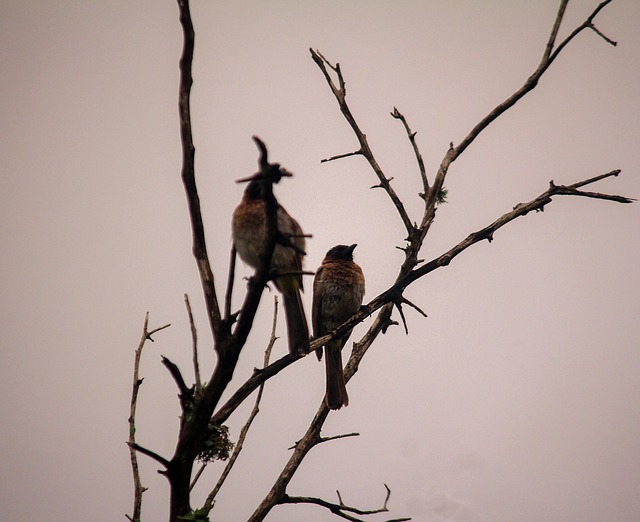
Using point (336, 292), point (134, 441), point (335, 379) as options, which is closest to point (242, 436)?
point (134, 441)

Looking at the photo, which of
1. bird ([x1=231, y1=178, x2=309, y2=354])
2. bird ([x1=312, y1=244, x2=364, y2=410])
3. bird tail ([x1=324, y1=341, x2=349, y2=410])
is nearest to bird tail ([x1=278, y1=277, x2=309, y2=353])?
bird ([x1=231, y1=178, x2=309, y2=354])

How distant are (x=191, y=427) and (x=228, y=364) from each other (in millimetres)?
307

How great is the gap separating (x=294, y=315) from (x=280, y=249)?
0.78 m

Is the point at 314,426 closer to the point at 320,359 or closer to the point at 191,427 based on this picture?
the point at 191,427

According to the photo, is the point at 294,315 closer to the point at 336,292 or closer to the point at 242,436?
the point at 242,436

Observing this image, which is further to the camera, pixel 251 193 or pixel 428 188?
pixel 251 193

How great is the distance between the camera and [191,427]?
2.50 meters

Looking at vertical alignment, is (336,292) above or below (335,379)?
above

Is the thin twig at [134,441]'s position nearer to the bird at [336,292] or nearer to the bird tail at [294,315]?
the bird tail at [294,315]

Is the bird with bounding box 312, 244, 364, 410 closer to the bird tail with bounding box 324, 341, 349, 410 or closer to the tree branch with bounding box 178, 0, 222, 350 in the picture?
the bird tail with bounding box 324, 341, 349, 410

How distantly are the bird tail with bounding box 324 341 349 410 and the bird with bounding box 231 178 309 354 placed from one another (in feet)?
2.02

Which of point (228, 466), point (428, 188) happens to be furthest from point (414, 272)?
point (228, 466)

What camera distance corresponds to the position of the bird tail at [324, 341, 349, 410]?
4.66 meters

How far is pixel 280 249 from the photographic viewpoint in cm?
448
